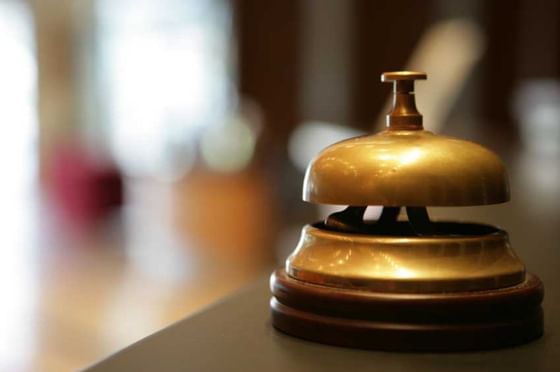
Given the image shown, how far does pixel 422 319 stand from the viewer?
48 cm

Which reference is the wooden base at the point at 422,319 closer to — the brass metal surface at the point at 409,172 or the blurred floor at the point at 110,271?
the brass metal surface at the point at 409,172

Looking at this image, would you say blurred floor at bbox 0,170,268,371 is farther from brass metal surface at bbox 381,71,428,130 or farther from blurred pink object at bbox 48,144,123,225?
brass metal surface at bbox 381,71,428,130

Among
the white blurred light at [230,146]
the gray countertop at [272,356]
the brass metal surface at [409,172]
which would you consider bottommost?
the white blurred light at [230,146]

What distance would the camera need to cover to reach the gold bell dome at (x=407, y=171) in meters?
0.51

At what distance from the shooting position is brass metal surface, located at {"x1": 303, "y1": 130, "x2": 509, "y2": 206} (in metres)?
0.51

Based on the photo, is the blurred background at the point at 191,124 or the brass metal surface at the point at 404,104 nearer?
the brass metal surface at the point at 404,104

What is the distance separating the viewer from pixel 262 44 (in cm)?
660

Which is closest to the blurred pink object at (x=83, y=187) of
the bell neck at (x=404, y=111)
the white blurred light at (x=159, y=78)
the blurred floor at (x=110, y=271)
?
the blurred floor at (x=110, y=271)

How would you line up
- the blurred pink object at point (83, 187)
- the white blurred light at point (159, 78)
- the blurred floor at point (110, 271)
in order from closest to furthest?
the blurred floor at point (110, 271), the blurred pink object at point (83, 187), the white blurred light at point (159, 78)

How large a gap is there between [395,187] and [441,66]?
3011mm

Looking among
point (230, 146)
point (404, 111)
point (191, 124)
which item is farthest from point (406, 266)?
point (191, 124)

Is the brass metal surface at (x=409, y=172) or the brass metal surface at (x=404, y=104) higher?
the brass metal surface at (x=404, y=104)

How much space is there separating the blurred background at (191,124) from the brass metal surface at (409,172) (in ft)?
5.25

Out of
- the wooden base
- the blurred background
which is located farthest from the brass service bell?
the blurred background
